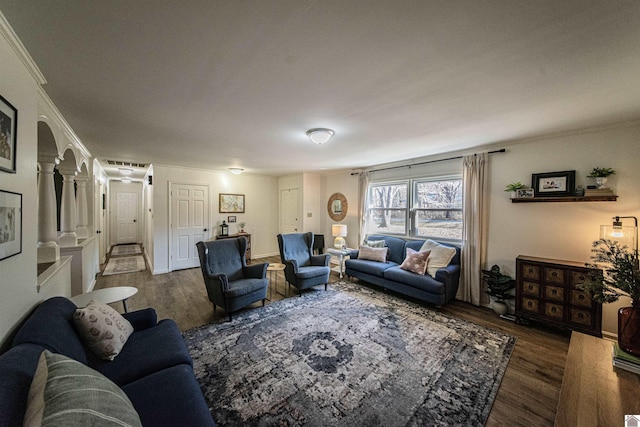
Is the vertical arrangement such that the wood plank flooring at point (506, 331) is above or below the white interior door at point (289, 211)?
below

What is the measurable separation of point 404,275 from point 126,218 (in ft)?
32.6

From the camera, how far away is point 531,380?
6.66 ft

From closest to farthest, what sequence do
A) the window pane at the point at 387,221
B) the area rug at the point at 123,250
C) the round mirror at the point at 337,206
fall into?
the window pane at the point at 387,221 → the round mirror at the point at 337,206 → the area rug at the point at 123,250

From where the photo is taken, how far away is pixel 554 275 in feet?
9.16

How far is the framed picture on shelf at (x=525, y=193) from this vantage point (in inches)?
124

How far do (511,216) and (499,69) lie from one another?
8.23 ft

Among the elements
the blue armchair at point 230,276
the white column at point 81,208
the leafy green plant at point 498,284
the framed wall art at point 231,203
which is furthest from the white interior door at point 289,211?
the leafy green plant at point 498,284

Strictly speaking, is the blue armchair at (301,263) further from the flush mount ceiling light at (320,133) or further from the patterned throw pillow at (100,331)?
the patterned throw pillow at (100,331)

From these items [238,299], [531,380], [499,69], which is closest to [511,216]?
[531,380]

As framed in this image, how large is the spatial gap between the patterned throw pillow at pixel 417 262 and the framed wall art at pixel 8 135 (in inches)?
166

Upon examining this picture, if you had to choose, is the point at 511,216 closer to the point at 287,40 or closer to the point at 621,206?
the point at 621,206

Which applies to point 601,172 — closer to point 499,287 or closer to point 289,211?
point 499,287

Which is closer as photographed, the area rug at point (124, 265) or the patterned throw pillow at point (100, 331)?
the patterned throw pillow at point (100, 331)

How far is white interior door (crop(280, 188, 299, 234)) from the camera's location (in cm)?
666
